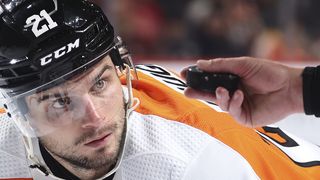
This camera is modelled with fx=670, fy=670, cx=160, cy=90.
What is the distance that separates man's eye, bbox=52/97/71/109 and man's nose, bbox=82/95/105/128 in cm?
4

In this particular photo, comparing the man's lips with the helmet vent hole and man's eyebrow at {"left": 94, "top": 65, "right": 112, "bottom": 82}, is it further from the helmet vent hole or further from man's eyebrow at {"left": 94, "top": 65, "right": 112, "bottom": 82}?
the helmet vent hole

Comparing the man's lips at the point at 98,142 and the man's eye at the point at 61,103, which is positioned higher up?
the man's eye at the point at 61,103

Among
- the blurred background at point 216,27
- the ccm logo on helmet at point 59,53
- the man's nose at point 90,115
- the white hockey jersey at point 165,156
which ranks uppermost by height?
the ccm logo on helmet at point 59,53

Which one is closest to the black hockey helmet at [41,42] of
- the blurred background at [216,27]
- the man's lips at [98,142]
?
the man's lips at [98,142]

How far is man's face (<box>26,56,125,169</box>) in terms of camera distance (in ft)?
5.50

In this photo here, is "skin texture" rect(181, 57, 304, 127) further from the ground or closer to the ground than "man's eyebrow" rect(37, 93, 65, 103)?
further from the ground

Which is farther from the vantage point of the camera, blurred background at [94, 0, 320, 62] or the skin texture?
blurred background at [94, 0, 320, 62]

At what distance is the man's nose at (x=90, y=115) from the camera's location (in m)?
1.67

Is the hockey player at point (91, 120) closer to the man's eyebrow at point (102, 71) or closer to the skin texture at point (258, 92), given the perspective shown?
the man's eyebrow at point (102, 71)

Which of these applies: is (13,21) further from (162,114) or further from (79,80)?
(162,114)

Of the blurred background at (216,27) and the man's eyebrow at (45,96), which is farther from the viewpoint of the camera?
the blurred background at (216,27)

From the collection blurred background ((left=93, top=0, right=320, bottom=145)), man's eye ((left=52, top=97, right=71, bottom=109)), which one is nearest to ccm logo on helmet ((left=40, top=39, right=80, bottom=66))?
man's eye ((left=52, top=97, right=71, bottom=109))

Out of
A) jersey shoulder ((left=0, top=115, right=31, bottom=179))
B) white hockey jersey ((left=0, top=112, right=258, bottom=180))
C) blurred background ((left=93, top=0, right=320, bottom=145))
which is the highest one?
white hockey jersey ((left=0, top=112, right=258, bottom=180))

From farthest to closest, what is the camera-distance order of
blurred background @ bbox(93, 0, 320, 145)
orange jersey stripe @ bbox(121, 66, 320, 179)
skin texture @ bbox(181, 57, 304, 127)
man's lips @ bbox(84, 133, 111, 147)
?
blurred background @ bbox(93, 0, 320, 145) < orange jersey stripe @ bbox(121, 66, 320, 179) < man's lips @ bbox(84, 133, 111, 147) < skin texture @ bbox(181, 57, 304, 127)
